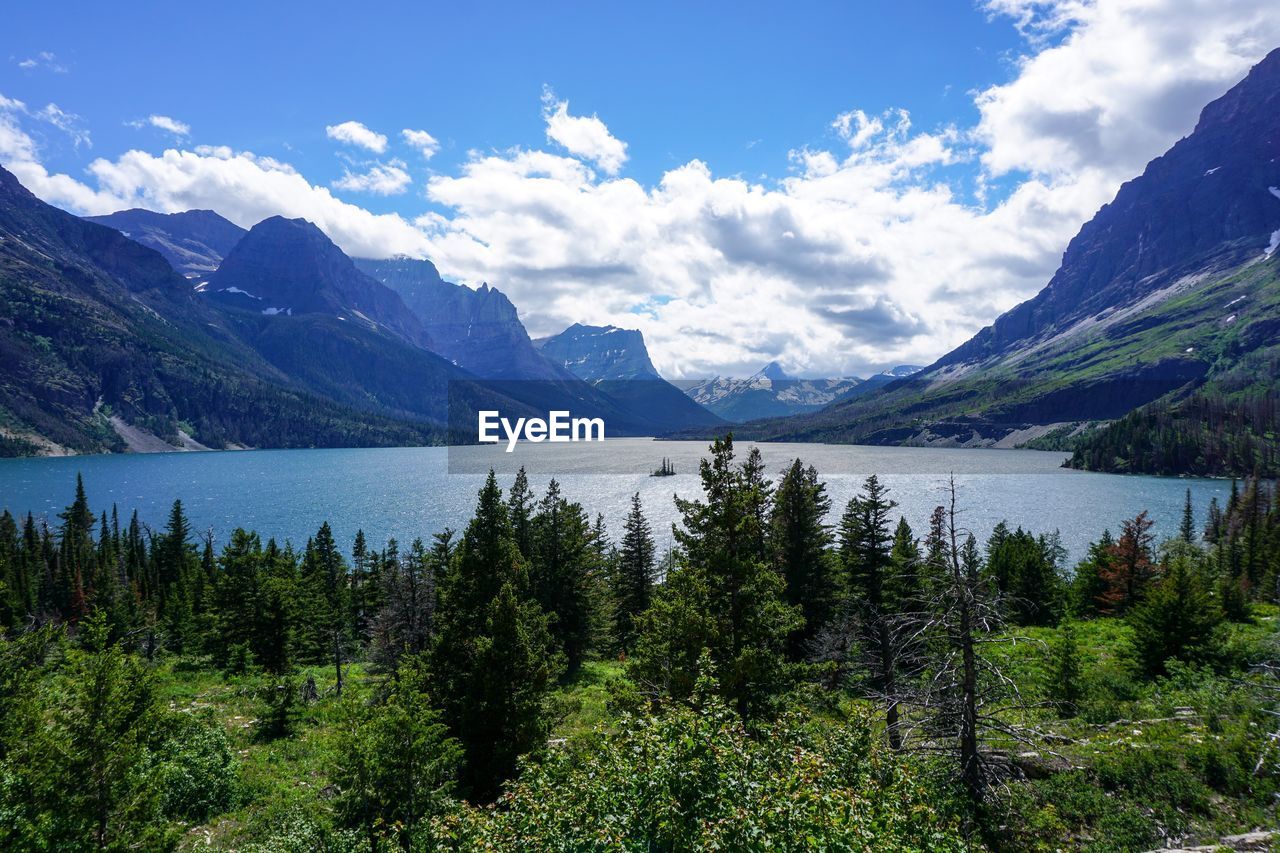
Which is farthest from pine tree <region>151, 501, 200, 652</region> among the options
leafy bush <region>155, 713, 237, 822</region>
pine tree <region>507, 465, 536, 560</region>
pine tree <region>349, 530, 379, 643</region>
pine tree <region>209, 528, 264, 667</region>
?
leafy bush <region>155, 713, 237, 822</region>

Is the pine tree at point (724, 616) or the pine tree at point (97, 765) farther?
the pine tree at point (724, 616)

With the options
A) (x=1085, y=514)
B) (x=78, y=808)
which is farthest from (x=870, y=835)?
(x=1085, y=514)

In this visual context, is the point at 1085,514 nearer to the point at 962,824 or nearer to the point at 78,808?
the point at 962,824

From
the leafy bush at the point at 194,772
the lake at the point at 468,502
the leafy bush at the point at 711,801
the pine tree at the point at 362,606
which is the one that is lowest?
the pine tree at the point at 362,606

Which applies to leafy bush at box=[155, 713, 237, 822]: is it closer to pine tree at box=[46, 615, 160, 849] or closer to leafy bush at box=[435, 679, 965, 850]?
pine tree at box=[46, 615, 160, 849]

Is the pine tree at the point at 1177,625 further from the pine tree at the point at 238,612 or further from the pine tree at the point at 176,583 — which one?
the pine tree at the point at 176,583

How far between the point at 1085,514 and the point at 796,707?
145 meters

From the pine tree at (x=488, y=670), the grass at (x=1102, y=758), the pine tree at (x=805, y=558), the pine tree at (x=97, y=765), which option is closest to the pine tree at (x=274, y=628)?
the grass at (x=1102, y=758)

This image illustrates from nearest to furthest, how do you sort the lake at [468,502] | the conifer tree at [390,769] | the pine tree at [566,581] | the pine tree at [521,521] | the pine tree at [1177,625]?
the conifer tree at [390,769]
the pine tree at [1177,625]
the pine tree at [566,581]
the pine tree at [521,521]
the lake at [468,502]

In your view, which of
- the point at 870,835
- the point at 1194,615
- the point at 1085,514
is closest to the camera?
the point at 870,835

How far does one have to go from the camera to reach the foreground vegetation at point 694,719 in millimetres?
12844

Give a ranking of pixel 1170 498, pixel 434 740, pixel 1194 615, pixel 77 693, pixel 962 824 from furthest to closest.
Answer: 1. pixel 1170 498
2. pixel 1194 615
3. pixel 434 740
4. pixel 77 693
5. pixel 962 824

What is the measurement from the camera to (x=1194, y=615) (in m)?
29.1

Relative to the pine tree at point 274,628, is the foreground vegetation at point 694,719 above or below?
above
